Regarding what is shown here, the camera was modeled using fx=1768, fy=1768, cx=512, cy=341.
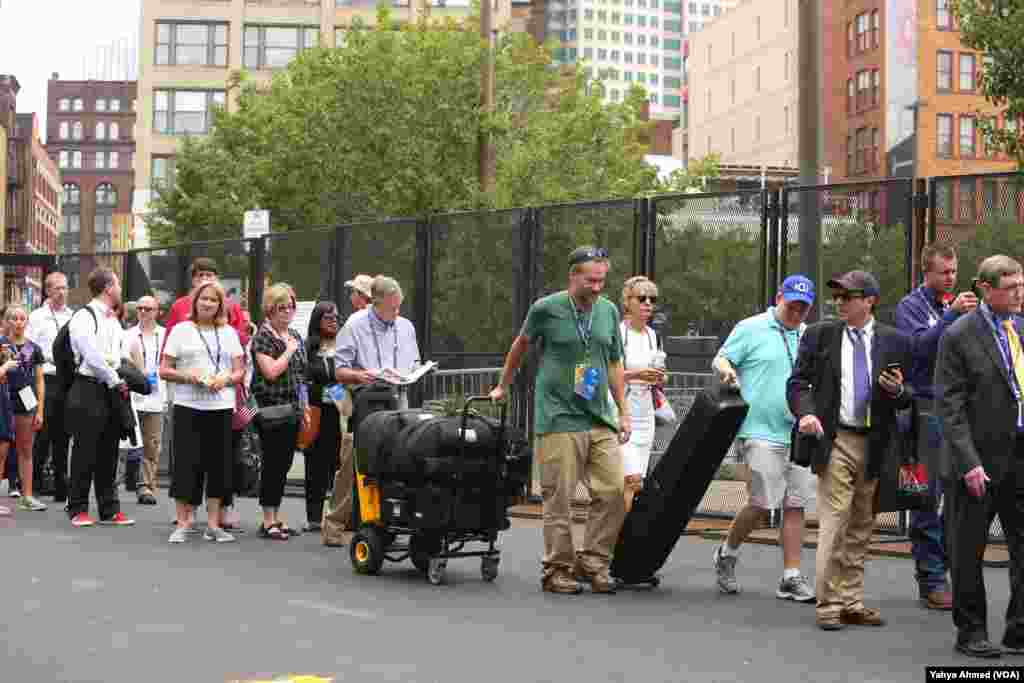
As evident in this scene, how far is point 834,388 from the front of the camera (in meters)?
9.48

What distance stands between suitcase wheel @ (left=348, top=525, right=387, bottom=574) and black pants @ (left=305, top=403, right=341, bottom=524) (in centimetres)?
246

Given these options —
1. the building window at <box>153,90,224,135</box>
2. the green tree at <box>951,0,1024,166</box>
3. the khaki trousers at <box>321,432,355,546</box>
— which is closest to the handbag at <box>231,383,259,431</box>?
the khaki trousers at <box>321,432,355,546</box>

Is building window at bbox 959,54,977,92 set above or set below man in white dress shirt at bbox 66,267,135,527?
above

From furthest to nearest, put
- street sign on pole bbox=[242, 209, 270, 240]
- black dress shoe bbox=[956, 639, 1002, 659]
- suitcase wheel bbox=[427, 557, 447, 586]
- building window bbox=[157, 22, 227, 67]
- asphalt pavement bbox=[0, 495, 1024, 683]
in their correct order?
building window bbox=[157, 22, 227, 67], street sign on pole bbox=[242, 209, 270, 240], suitcase wheel bbox=[427, 557, 447, 586], black dress shoe bbox=[956, 639, 1002, 659], asphalt pavement bbox=[0, 495, 1024, 683]

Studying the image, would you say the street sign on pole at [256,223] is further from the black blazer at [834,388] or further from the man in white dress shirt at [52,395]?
the black blazer at [834,388]

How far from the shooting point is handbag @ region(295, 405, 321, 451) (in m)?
13.6

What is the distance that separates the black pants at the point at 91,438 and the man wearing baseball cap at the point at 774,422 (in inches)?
235

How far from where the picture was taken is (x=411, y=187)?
39125 millimetres

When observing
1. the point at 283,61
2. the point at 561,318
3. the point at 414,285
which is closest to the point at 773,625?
the point at 561,318

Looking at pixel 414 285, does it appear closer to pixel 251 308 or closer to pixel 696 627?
pixel 251 308

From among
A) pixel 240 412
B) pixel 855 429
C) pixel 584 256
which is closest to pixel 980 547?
pixel 855 429

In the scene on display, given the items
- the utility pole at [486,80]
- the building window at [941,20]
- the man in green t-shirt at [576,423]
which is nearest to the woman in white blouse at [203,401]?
the man in green t-shirt at [576,423]

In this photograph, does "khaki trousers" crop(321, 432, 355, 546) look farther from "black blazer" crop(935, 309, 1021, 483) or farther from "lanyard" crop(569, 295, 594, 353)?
"black blazer" crop(935, 309, 1021, 483)

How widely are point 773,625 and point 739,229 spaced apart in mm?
5921
